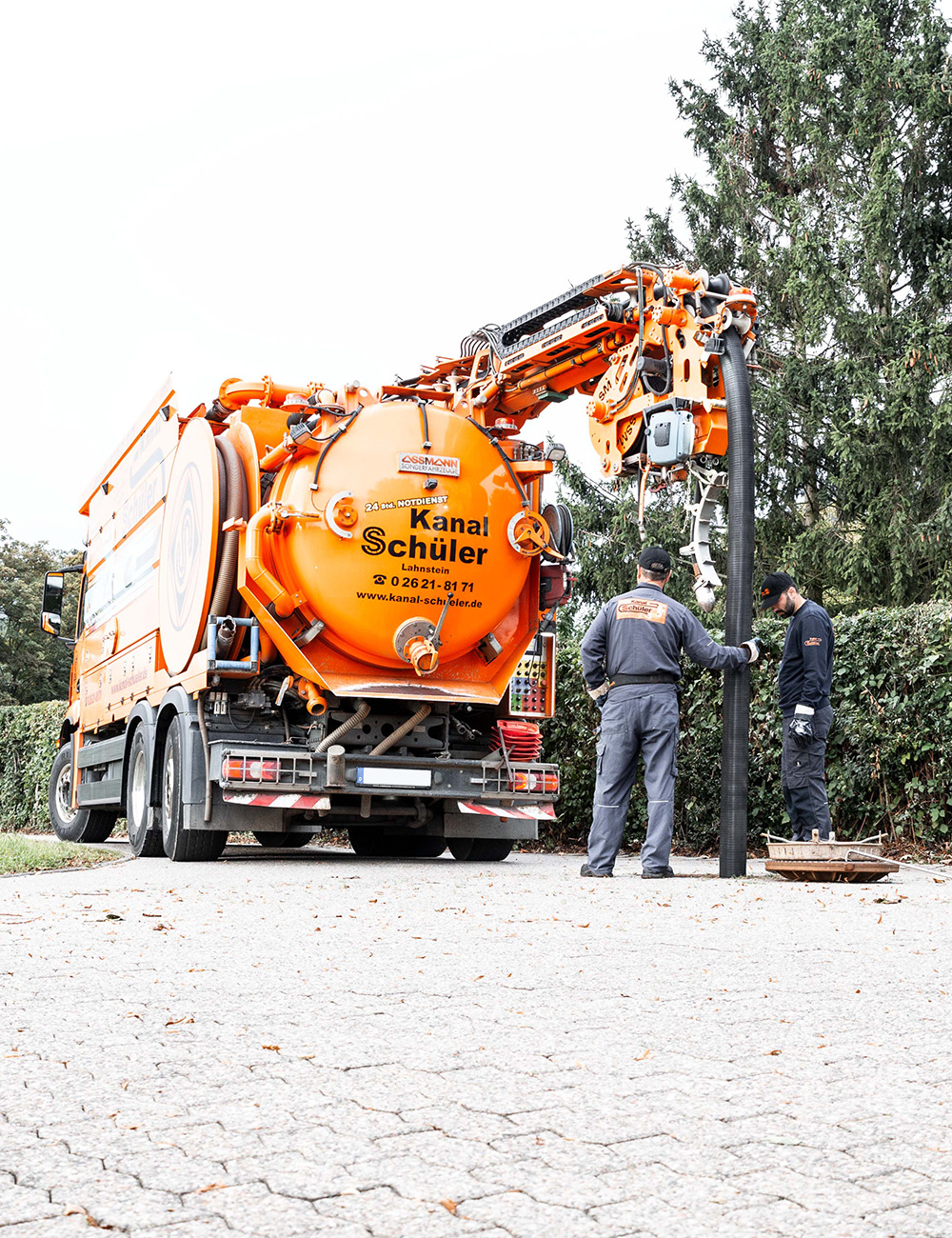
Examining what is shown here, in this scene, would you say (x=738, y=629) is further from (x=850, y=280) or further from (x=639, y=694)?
(x=850, y=280)

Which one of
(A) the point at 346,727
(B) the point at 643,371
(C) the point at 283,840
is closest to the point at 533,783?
(A) the point at 346,727

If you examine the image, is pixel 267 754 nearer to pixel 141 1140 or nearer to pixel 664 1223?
pixel 141 1140

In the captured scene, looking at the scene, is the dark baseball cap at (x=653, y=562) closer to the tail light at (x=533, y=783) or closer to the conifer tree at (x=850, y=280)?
the tail light at (x=533, y=783)

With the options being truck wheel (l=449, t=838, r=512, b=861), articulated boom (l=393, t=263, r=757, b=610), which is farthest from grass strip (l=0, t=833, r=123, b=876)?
articulated boom (l=393, t=263, r=757, b=610)

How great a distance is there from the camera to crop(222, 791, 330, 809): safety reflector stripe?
374 inches

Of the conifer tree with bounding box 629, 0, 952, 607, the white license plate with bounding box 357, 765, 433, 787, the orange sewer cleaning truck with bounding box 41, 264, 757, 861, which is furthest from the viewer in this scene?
the conifer tree with bounding box 629, 0, 952, 607

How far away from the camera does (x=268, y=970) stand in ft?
15.4

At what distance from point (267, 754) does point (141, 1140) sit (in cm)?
690

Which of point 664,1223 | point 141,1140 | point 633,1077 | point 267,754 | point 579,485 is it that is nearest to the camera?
point 664,1223

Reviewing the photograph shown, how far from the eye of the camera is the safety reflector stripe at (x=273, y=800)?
9.51 m

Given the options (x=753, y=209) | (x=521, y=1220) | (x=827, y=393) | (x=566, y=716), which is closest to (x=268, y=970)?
(x=521, y=1220)

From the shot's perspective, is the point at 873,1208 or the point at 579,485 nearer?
the point at 873,1208

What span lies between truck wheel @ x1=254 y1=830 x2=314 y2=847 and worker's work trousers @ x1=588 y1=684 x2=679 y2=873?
601 centimetres

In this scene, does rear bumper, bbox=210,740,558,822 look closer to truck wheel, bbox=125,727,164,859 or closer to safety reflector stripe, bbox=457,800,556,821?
safety reflector stripe, bbox=457,800,556,821
